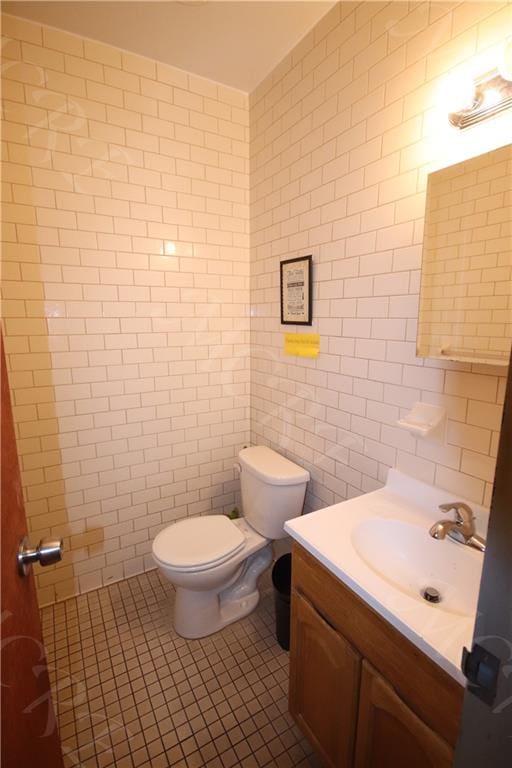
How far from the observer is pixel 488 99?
0.90 metres

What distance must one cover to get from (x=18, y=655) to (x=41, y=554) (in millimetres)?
168

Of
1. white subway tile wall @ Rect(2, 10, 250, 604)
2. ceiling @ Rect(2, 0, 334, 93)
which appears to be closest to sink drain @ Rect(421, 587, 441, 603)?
white subway tile wall @ Rect(2, 10, 250, 604)

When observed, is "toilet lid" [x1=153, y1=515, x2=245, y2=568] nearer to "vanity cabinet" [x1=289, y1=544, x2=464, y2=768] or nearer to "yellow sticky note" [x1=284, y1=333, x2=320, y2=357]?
"vanity cabinet" [x1=289, y1=544, x2=464, y2=768]

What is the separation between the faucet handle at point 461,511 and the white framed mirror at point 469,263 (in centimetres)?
43

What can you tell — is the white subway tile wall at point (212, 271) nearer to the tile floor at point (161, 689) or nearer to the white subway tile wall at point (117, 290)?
the white subway tile wall at point (117, 290)

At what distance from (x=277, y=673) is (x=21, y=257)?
2.21 metres

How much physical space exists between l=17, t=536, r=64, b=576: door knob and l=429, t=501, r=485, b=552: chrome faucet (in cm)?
95

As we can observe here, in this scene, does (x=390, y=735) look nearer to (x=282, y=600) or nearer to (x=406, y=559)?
(x=406, y=559)

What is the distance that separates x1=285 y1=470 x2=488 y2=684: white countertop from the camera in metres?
0.75

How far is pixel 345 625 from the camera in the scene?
956mm

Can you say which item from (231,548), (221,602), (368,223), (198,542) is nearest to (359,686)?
(231,548)

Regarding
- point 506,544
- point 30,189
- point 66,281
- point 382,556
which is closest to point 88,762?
point 382,556

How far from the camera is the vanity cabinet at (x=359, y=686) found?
73cm

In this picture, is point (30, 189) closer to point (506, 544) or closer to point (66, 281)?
point (66, 281)
